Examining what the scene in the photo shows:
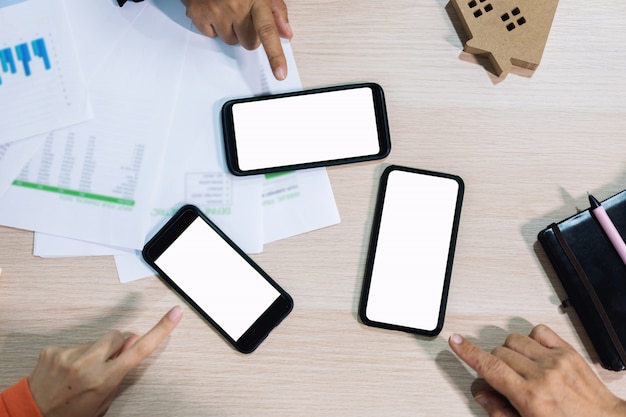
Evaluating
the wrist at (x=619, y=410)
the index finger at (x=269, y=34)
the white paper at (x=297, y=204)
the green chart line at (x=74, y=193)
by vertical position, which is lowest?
the wrist at (x=619, y=410)

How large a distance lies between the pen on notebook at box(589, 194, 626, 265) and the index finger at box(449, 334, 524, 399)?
18 centimetres

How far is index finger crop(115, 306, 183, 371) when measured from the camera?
0.55m

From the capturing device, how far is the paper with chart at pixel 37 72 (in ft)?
2.03

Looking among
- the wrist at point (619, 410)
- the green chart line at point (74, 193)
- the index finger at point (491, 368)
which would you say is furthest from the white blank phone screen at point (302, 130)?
the wrist at point (619, 410)

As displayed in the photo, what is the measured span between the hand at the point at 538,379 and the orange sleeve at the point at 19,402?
0.46 m

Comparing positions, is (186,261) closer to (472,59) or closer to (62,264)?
(62,264)

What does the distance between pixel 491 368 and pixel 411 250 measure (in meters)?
0.15

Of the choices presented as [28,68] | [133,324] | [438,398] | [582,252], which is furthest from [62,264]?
[582,252]

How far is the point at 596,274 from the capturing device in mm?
586

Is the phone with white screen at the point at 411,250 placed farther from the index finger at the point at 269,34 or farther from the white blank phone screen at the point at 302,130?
the index finger at the point at 269,34

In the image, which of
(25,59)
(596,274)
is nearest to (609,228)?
(596,274)

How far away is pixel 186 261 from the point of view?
59 cm

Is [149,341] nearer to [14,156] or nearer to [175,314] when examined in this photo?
[175,314]

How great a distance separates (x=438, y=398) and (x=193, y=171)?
38 centimetres
